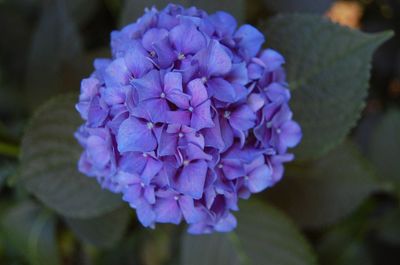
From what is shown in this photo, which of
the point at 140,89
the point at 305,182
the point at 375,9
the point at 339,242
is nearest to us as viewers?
the point at 140,89

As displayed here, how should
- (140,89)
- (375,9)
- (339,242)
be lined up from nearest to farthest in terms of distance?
(140,89), (339,242), (375,9)

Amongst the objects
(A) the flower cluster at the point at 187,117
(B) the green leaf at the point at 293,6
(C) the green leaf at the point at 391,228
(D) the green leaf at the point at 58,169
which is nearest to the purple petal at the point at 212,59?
(A) the flower cluster at the point at 187,117

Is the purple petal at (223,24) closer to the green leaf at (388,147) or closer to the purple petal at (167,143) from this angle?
the purple petal at (167,143)

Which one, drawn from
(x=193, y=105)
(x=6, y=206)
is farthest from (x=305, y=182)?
(x=6, y=206)

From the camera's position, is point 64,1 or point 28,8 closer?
point 64,1

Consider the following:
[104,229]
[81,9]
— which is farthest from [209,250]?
[81,9]

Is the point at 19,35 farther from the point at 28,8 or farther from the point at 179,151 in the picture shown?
the point at 179,151
